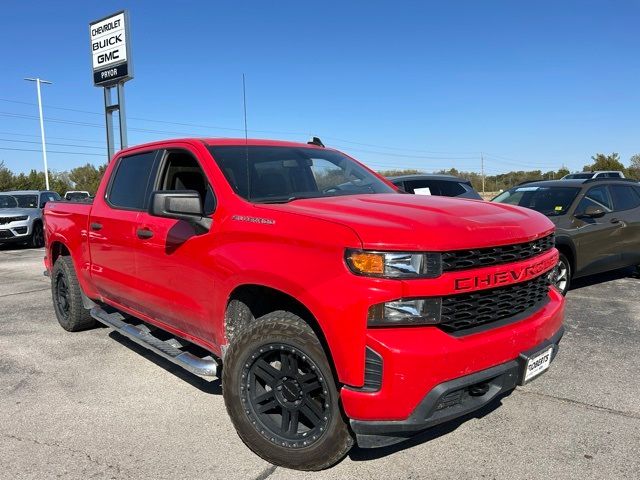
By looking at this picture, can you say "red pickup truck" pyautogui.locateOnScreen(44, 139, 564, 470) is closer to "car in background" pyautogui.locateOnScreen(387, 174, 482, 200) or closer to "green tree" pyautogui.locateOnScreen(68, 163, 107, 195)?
"car in background" pyautogui.locateOnScreen(387, 174, 482, 200)

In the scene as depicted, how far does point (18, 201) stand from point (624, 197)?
16.7m

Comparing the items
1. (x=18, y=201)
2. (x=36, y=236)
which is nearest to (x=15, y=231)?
(x=36, y=236)

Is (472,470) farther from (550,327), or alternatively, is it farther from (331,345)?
(331,345)

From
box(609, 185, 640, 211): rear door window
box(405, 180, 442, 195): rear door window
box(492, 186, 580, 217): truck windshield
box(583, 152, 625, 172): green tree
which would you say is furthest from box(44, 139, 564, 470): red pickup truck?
box(583, 152, 625, 172): green tree

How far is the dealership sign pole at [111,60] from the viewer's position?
1514cm

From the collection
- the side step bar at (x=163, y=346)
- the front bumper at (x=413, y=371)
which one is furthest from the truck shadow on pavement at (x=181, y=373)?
the front bumper at (x=413, y=371)

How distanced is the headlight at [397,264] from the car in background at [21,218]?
51.1 ft

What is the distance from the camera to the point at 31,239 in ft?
51.6

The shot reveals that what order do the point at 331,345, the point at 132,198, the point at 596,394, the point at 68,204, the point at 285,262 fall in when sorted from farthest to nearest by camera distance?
the point at 68,204 → the point at 132,198 → the point at 596,394 → the point at 285,262 → the point at 331,345

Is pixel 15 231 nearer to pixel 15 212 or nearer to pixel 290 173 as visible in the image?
pixel 15 212

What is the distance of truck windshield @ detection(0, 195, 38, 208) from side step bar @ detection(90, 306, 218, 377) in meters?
13.4

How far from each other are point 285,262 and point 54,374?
9.58 feet

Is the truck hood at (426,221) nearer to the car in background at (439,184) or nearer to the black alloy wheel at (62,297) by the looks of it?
the black alloy wheel at (62,297)

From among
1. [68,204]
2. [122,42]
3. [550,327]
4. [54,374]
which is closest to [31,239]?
[122,42]
